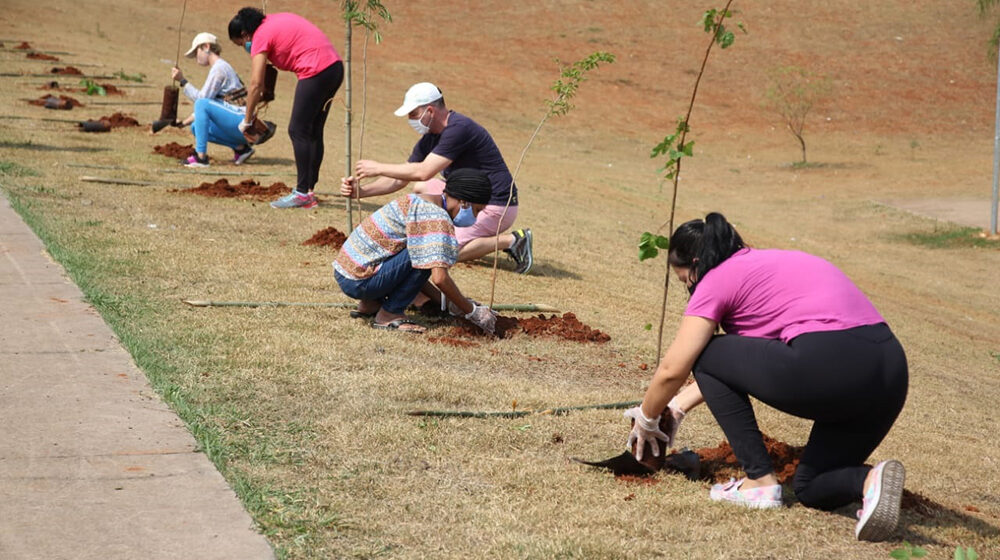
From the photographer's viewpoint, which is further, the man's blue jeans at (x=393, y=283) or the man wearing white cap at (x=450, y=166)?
the man wearing white cap at (x=450, y=166)

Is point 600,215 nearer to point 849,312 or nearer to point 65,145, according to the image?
point 65,145

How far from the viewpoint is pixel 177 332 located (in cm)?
549

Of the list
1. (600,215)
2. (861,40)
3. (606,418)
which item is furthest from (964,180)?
(606,418)

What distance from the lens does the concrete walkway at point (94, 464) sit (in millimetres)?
3229

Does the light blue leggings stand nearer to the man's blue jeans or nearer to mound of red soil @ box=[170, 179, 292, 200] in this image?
mound of red soil @ box=[170, 179, 292, 200]

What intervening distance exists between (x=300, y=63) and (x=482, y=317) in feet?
13.0

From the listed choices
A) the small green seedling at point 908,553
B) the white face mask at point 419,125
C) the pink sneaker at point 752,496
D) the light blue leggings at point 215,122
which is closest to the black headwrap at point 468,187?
the white face mask at point 419,125

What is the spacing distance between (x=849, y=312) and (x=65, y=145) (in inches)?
403

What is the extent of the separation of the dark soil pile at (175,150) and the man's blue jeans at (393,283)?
21.2ft

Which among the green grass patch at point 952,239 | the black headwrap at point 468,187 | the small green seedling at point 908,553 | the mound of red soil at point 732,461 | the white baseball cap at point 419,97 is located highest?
the white baseball cap at point 419,97

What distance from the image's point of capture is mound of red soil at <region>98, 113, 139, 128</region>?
13625 millimetres

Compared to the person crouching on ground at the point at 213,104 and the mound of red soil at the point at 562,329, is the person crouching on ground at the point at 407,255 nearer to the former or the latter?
the mound of red soil at the point at 562,329

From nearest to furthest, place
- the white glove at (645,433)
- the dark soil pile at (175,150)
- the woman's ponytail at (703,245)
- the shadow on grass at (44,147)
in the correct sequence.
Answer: the woman's ponytail at (703,245)
the white glove at (645,433)
the shadow on grass at (44,147)
the dark soil pile at (175,150)

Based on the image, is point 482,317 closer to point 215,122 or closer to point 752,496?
point 752,496
